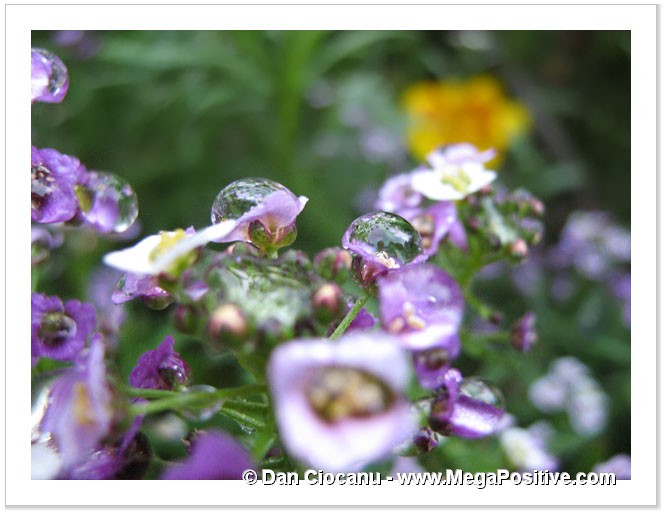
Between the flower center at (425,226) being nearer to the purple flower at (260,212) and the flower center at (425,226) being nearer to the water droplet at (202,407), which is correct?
the purple flower at (260,212)

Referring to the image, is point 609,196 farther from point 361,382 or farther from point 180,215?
point 361,382

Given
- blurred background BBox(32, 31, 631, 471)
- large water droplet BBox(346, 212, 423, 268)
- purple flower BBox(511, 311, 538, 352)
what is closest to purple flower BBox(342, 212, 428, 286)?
large water droplet BBox(346, 212, 423, 268)

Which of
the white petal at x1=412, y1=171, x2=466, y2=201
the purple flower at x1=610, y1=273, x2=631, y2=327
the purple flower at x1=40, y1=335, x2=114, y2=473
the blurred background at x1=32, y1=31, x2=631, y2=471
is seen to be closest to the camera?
the purple flower at x1=40, y1=335, x2=114, y2=473

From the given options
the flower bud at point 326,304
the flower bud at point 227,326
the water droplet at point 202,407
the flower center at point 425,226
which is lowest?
the water droplet at point 202,407

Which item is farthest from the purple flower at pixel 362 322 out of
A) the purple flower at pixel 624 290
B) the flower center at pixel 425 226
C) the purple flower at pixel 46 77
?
the purple flower at pixel 624 290

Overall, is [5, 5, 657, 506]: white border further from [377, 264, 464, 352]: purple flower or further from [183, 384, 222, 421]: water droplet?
[377, 264, 464, 352]: purple flower

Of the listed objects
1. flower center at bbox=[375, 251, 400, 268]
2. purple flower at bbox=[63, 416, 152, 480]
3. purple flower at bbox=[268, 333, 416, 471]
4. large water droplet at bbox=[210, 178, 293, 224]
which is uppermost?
large water droplet at bbox=[210, 178, 293, 224]

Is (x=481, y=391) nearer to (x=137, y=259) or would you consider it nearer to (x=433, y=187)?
(x=433, y=187)
